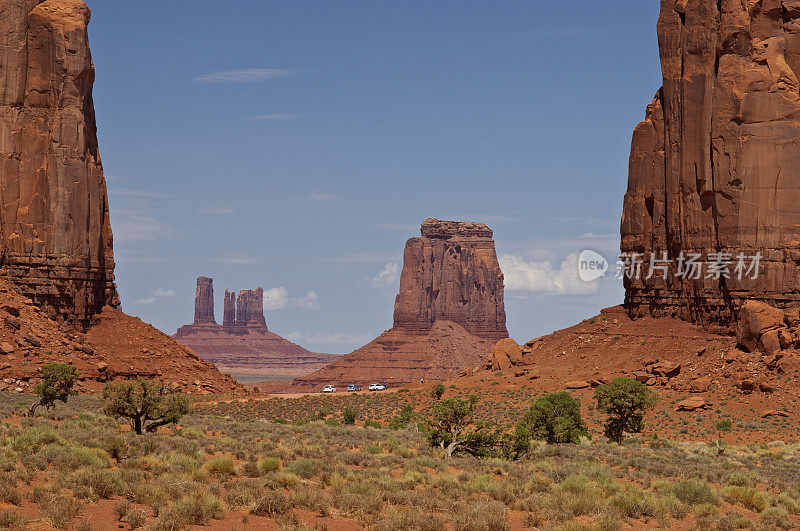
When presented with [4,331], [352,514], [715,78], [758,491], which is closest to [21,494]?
[352,514]

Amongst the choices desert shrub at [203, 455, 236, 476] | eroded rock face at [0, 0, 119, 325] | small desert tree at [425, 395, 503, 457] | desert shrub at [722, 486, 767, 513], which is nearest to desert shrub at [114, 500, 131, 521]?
desert shrub at [203, 455, 236, 476]

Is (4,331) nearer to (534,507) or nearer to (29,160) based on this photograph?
(29,160)

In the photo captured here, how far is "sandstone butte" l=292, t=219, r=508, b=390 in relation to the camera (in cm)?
16950

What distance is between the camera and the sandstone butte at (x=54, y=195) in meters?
62.1

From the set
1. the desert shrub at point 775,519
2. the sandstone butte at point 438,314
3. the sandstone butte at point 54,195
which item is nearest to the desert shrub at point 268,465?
the desert shrub at point 775,519

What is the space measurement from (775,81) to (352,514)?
47.8 meters

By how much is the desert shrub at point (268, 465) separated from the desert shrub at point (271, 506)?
5.01 m

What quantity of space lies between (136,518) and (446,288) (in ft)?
565

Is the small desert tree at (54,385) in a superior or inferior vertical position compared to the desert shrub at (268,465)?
superior

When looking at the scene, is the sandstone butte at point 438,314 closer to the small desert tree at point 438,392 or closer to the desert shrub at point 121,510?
the small desert tree at point 438,392

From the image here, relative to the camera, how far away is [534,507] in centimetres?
2220

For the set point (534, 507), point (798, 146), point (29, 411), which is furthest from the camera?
point (798, 146)

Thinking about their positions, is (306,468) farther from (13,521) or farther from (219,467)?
(13,521)

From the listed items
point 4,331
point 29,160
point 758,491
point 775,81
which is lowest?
point 758,491
